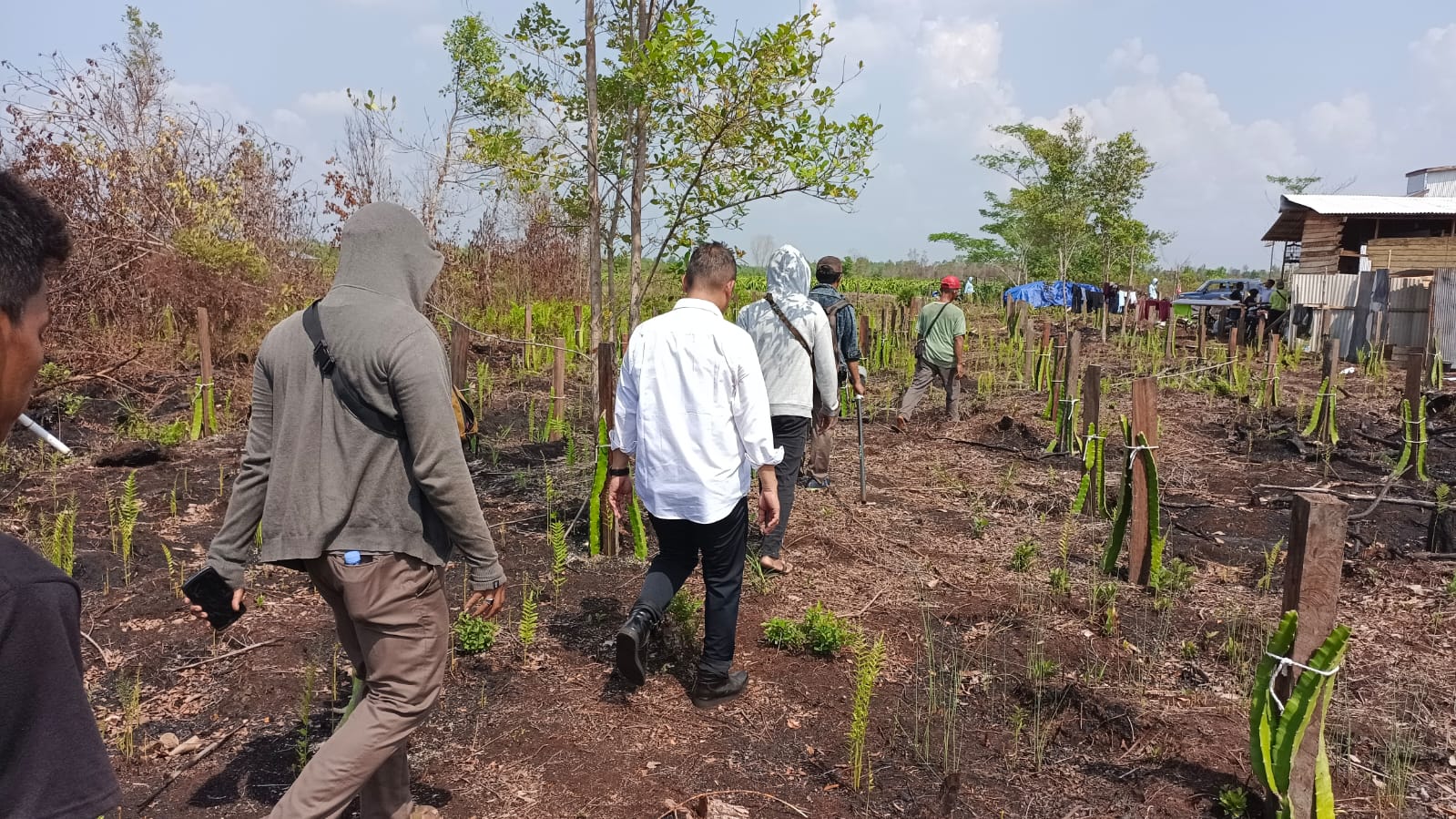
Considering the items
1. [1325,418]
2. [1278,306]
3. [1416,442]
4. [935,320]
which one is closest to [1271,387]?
[1325,418]

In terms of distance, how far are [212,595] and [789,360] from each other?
9.97 ft

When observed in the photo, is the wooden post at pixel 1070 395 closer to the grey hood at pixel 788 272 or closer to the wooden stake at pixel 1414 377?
the wooden stake at pixel 1414 377

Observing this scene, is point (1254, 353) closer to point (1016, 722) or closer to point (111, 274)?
point (1016, 722)

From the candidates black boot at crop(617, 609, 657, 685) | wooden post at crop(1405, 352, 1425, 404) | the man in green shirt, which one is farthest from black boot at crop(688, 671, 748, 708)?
the man in green shirt

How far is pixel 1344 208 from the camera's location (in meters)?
19.5

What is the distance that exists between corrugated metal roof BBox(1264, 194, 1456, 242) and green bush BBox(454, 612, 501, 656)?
71.8ft

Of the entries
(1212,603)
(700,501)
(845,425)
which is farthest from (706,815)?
(845,425)

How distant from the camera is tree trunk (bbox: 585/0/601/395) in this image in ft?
17.7

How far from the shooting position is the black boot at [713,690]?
11.1 ft

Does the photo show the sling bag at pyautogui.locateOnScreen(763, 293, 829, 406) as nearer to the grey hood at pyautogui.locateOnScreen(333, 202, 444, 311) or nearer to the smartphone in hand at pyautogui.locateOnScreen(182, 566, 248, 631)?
the grey hood at pyautogui.locateOnScreen(333, 202, 444, 311)

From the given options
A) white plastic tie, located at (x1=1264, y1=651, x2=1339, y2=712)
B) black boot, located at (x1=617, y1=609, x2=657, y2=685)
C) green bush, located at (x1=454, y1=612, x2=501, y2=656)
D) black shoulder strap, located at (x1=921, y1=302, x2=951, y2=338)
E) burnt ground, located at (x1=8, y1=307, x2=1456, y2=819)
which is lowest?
burnt ground, located at (x1=8, y1=307, x2=1456, y2=819)

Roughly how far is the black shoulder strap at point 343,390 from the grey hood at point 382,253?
134 mm

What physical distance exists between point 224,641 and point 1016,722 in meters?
3.43

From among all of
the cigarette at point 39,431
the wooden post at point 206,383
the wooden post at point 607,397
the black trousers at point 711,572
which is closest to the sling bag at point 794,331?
the wooden post at point 607,397
